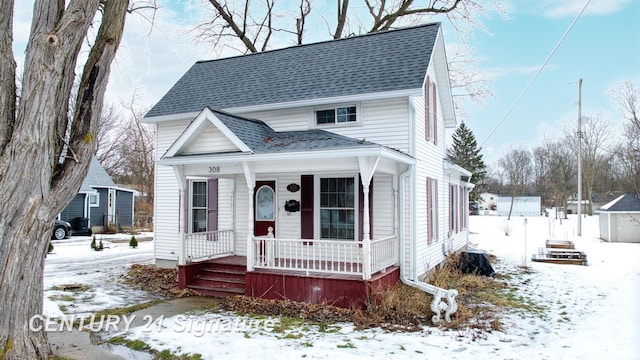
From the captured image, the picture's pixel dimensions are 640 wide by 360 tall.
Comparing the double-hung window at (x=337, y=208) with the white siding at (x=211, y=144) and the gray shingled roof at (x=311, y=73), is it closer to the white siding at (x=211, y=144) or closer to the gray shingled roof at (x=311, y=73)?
the gray shingled roof at (x=311, y=73)

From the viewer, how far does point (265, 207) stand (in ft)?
35.0

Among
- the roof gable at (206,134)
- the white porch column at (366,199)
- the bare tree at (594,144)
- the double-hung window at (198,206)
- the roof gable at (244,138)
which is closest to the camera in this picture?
the white porch column at (366,199)

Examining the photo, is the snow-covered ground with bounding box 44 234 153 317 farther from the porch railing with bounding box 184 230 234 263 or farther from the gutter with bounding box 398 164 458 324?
the gutter with bounding box 398 164 458 324

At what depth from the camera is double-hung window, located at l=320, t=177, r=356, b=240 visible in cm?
965

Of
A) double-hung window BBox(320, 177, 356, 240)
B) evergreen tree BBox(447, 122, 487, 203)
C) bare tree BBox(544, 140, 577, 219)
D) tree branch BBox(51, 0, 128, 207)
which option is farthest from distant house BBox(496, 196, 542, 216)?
tree branch BBox(51, 0, 128, 207)

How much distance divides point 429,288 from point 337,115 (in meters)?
4.40

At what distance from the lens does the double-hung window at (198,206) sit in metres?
11.8

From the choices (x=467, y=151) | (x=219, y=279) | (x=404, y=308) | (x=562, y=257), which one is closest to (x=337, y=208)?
(x=404, y=308)

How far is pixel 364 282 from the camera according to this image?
7.73 meters

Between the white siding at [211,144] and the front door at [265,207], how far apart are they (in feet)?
6.10

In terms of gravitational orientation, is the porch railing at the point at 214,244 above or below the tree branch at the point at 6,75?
below

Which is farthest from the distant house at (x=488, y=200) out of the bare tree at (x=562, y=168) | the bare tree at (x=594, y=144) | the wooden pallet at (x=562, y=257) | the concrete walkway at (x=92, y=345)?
the concrete walkway at (x=92, y=345)

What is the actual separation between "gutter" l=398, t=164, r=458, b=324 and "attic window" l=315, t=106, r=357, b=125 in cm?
188

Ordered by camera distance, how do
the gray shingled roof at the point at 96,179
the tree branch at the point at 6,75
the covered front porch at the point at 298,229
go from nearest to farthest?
1. the tree branch at the point at 6,75
2. the covered front porch at the point at 298,229
3. the gray shingled roof at the point at 96,179
